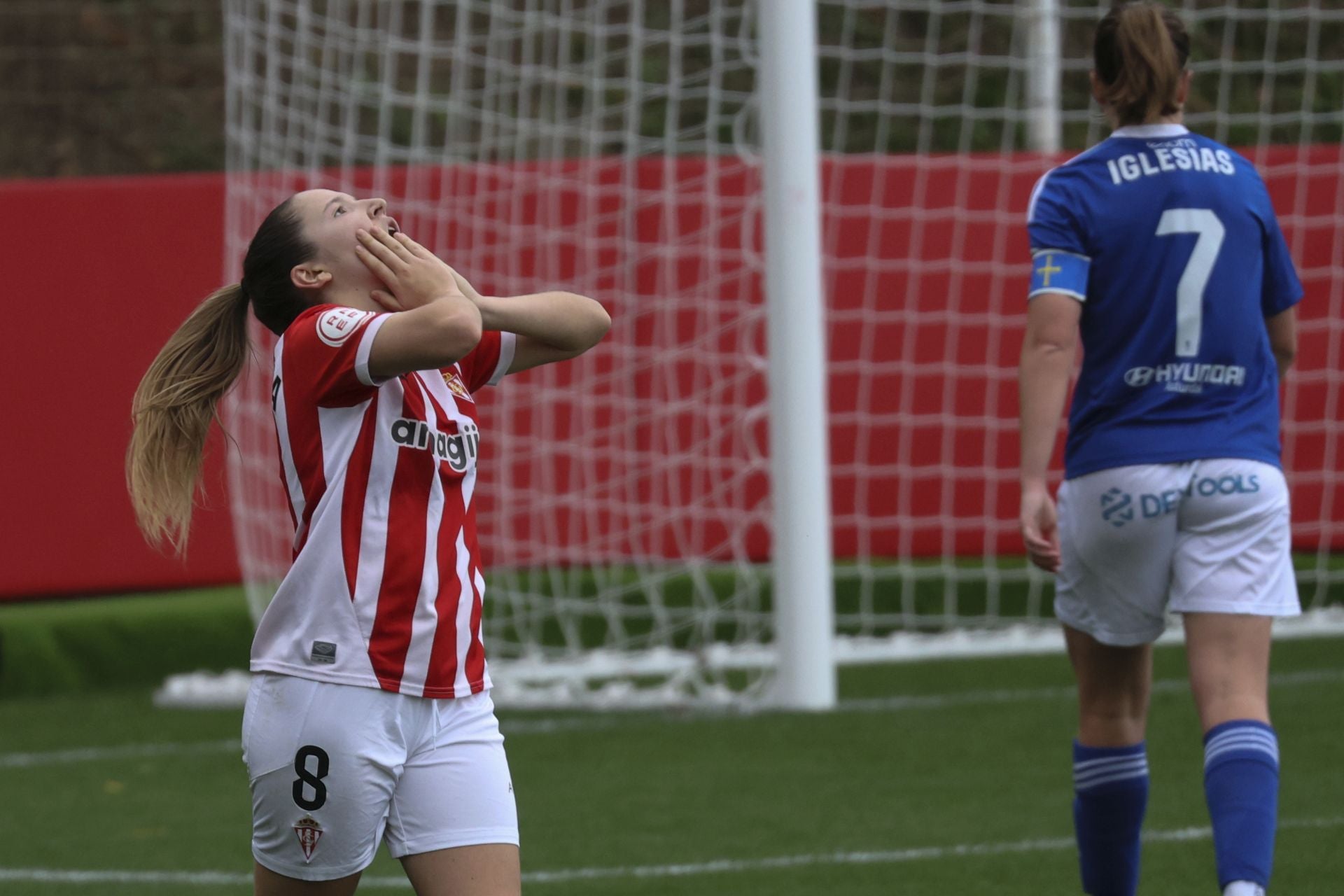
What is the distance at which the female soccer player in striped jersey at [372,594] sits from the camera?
291 cm

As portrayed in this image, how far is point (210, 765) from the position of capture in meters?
A: 6.62

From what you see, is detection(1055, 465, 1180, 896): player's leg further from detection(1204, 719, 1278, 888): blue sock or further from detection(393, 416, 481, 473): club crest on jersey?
detection(393, 416, 481, 473): club crest on jersey

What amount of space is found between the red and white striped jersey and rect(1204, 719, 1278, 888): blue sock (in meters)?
1.32

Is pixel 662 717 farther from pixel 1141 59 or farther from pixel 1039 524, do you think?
pixel 1141 59

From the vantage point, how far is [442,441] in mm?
3023

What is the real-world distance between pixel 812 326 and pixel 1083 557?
3223mm

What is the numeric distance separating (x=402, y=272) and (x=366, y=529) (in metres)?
0.38

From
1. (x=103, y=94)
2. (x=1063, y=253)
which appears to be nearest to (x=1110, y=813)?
(x=1063, y=253)

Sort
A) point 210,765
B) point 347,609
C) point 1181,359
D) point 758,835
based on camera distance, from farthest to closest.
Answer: point 210,765 → point 758,835 → point 1181,359 → point 347,609

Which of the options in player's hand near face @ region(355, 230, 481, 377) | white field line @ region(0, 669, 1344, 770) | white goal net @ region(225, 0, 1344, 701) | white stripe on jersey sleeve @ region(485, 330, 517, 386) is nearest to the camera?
player's hand near face @ region(355, 230, 481, 377)

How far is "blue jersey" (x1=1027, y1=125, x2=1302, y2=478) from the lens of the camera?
3.64 metres

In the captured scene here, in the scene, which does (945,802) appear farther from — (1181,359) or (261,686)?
(261,686)

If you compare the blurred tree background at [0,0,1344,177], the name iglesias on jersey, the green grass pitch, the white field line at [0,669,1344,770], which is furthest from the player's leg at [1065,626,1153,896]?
the blurred tree background at [0,0,1344,177]

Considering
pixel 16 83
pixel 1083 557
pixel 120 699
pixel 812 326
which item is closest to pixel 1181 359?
pixel 1083 557
